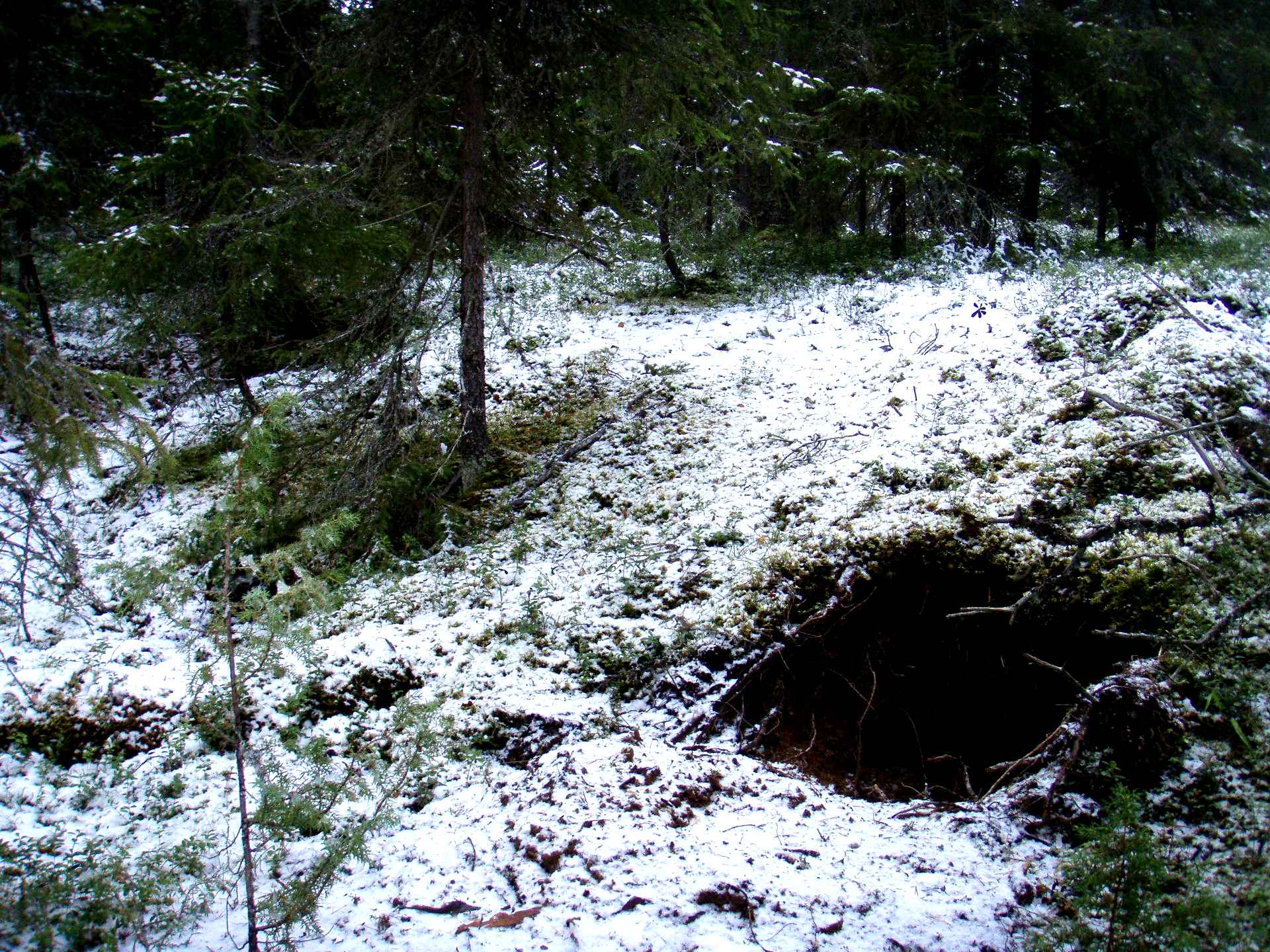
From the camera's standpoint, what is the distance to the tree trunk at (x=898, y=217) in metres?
10.7

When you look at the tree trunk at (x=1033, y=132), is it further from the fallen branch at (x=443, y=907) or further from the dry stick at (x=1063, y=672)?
the fallen branch at (x=443, y=907)

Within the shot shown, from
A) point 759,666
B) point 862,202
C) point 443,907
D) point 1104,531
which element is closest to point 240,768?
point 443,907

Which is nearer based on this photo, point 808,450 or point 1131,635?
point 1131,635

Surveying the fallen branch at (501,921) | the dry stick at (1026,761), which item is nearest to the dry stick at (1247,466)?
the dry stick at (1026,761)

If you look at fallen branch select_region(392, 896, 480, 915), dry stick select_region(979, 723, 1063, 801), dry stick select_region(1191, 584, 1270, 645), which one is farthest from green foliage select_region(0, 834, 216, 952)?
dry stick select_region(1191, 584, 1270, 645)

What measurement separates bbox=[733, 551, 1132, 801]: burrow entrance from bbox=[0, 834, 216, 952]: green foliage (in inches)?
136

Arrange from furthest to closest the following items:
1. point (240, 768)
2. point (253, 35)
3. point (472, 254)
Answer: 1. point (253, 35)
2. point (472, 254)
3. point (240, 768)

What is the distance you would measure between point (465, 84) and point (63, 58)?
4.04 m

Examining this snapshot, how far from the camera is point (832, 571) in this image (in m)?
5.44

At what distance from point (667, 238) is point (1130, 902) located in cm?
1005

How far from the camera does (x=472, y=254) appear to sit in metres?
7.28

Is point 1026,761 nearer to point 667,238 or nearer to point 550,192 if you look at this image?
point 550,192

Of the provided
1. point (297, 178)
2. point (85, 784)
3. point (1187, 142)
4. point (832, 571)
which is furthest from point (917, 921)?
point (1187, 142)

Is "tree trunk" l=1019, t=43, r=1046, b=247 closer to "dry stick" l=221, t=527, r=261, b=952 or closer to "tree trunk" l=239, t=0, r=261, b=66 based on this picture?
"tree trunk" l=239, t=0, r=261, b=66
